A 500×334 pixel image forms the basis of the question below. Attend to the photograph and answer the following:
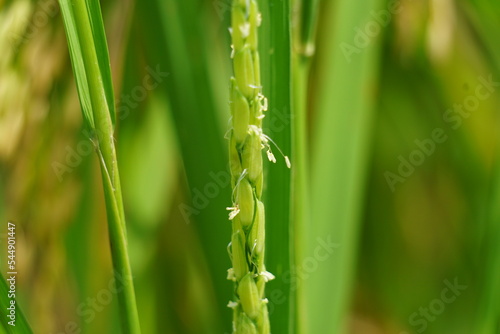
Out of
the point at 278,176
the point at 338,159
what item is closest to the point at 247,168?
the point at 278,176

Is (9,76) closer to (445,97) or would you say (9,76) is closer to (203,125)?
(203,125)

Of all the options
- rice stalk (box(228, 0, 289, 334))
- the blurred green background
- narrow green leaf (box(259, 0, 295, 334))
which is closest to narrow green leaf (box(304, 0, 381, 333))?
the blurred green background

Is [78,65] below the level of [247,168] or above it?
above

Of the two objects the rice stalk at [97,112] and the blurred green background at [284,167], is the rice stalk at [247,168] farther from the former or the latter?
the blurred green background at [284,167]

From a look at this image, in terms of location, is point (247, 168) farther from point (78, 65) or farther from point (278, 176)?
point (278, 176)

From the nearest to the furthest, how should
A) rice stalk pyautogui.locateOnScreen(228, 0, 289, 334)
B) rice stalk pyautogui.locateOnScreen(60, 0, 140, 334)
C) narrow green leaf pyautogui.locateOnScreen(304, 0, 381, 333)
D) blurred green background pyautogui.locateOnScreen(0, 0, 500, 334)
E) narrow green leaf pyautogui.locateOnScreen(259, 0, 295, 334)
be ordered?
rice stalk pyautogui.locateOnScreen(228, 0, 289, 334) < rice stalk pyautogui.locateOnScreen(60, 0, 140, 334) < narrow green leaf pyautogui.locateOnScreen(259, 0, 295, 334) < blurred green background pyautogui.locateOnScreen(0, 0, 500, 334) < narrow green leaf pyautogui.locateOnScreen(304, 0, 381, 333)

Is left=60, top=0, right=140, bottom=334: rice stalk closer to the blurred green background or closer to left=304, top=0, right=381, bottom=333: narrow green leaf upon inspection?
the blurred green background

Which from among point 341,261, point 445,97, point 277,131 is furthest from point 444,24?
point 277,131

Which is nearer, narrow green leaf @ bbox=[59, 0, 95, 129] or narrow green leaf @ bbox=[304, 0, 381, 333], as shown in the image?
narrow green leaf @ bbox=[59, 0, 95, 129]
